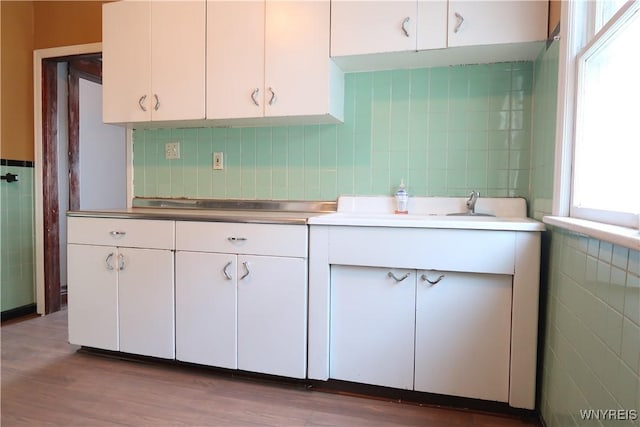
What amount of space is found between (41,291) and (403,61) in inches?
122

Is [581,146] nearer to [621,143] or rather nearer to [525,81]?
[621,143]

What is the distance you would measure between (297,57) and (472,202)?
1181 millimetres

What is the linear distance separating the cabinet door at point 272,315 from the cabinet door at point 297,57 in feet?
2.68

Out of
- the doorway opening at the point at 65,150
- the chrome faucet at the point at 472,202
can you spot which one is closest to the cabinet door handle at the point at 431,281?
the chrome faucet at the point at 472,202

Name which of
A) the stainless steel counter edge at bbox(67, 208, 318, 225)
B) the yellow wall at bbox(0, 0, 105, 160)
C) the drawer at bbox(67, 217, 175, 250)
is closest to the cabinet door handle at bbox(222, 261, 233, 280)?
the stainless steel counter edge at bbox(67, 208, 318, 225)

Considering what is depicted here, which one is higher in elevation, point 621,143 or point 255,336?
point 621,143

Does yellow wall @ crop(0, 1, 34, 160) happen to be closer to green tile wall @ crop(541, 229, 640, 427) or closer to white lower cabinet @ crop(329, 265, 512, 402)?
white lower cabinet @ crop(329, 265, 512, 402)

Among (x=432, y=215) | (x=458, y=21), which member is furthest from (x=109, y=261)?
(x=458, y=21)

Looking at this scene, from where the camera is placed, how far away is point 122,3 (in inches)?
93.7

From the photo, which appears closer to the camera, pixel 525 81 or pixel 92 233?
pixel 525 81

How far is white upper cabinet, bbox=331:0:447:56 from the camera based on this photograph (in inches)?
74.5

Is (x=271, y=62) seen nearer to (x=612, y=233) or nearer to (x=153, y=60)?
(x=153, y=60)

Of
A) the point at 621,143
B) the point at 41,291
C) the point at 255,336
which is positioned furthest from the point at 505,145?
the point at 41,291

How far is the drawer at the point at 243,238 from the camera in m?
1.89
